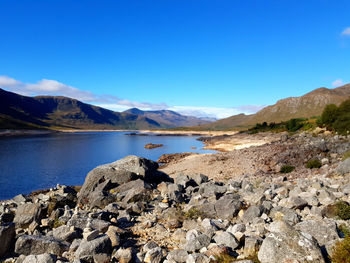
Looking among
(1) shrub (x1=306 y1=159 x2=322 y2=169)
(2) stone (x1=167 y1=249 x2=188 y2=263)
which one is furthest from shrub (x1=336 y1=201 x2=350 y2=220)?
(1) shrub (x1=306 y1=159 x2=322 y2=169)

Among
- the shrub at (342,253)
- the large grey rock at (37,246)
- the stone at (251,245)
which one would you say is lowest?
the large grey rock at (37,246)

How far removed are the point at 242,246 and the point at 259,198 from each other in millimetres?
4923

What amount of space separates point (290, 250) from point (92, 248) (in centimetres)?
576

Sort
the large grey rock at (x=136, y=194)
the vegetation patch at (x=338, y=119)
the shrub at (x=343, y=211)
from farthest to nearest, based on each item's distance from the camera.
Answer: the vegetation patch at (x=338, y=119) → the large grey rock at (x=136, y=194) → the shrub at (x=343, y=211)

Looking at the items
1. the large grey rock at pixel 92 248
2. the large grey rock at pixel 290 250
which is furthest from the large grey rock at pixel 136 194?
the large grey rock at pixel 290 250

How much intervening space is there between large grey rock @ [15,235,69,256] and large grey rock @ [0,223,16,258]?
17.8 inches

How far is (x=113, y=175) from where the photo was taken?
17.6 metres

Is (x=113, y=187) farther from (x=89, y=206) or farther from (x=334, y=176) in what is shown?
(x=334, y=176)

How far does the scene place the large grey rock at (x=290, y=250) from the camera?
596cm

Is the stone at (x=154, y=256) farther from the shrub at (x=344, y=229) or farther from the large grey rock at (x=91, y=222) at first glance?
the shrub at (x=344, y=229)

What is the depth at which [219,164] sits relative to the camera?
35.2 metres

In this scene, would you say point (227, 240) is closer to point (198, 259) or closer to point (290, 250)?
point (198, 259)

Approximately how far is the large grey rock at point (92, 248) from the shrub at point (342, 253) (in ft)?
21.1

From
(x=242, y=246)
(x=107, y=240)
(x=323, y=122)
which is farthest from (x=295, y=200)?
(x=323, y=122)
